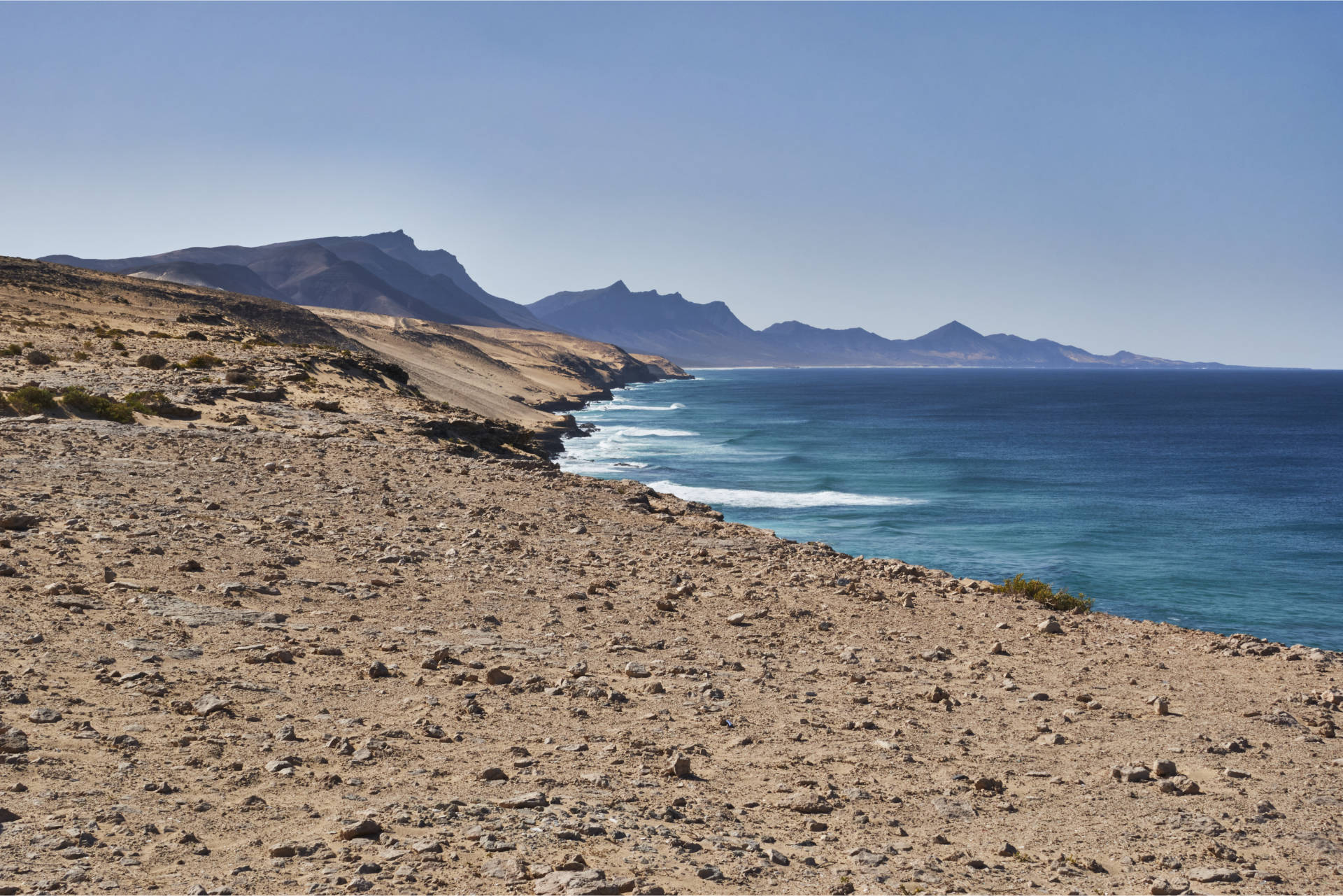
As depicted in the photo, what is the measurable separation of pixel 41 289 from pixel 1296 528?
74.5m

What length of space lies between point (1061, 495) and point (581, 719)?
49.0 m

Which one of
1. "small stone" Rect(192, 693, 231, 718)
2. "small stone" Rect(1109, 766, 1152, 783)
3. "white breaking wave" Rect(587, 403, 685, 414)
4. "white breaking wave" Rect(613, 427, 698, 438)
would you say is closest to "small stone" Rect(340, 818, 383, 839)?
"small stone" Rect(192, 693, 231, 718)

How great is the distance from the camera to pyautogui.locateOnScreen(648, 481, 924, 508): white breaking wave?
4538cm

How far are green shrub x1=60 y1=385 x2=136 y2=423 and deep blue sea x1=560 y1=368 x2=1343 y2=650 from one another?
2359 centimetres

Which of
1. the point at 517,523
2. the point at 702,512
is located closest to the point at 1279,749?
the point at 517,523

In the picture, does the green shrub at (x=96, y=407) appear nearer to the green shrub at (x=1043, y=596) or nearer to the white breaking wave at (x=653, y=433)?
the green shrub at (x=1043, y=596)

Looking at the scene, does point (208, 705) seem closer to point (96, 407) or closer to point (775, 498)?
point (96, 407)

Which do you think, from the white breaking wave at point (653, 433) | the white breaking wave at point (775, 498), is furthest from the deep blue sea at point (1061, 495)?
the white breaking wave at point (653, 433)

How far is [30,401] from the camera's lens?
22.7 meters

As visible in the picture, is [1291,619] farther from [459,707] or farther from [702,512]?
[459,707]

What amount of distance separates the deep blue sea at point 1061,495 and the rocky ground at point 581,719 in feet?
61.0

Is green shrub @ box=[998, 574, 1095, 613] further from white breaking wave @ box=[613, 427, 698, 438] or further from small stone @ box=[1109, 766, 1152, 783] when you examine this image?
white breaking wave @ box=[613, 427, 698, 438]

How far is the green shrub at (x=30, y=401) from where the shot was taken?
889 inches

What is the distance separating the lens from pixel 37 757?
6.08 metres
